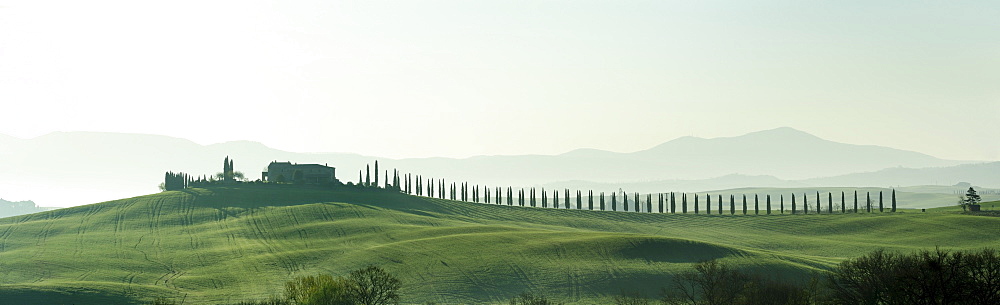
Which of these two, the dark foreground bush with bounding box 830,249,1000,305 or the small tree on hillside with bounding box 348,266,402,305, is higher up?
the dark foreground bush with bounding box 830,249,1000,305

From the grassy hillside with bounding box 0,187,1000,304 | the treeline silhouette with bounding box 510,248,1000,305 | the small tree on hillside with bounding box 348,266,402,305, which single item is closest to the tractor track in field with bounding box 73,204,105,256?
the grassy hillside with bounding box 0,187,1000,304

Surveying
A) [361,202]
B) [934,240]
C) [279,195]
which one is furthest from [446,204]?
[934,240]

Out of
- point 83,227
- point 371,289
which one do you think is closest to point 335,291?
point 371,289

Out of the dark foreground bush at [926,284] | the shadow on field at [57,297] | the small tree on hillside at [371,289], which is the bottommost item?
the shadow on field at [57,297]

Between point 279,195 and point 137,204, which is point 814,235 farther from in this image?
point 137,204

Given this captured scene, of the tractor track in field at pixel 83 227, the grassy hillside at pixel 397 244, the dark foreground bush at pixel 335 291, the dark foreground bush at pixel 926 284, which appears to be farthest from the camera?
the tractor track in field at pixel 83 227

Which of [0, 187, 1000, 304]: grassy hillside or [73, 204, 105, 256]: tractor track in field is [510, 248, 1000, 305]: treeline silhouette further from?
[73, 204, 105, 256]: tractor track in field

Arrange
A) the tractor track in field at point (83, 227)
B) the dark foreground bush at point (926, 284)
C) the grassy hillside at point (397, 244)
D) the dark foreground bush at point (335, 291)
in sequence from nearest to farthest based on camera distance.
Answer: the dark foreground bush at point (926, 284)
the dark foreground bush at point (335, 291)
the grassy hillside at point (397, 244)
the tractor track in field at point (83, 227)

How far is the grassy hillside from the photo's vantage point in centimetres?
10044

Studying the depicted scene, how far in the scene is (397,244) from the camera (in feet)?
402

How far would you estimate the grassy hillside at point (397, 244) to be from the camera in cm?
10044

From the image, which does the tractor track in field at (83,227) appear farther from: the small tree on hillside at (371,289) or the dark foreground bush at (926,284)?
the dark foreground bush at (926,284)

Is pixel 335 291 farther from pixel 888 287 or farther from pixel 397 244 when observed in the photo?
pixel 397 244

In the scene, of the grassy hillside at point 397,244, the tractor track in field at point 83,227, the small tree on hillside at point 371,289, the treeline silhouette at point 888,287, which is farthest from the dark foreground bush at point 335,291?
the tractor track in field at point 83,227
